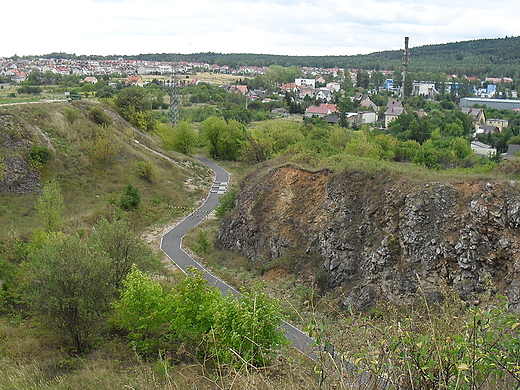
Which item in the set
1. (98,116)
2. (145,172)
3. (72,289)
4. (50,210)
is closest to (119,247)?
(72,289)

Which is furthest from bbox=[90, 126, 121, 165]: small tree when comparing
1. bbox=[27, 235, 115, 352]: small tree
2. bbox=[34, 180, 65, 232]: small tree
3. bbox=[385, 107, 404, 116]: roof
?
bbox=[385, 107, 404, 116]: roof

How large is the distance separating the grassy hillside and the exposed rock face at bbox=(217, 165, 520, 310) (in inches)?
388

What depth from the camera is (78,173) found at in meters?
32.1

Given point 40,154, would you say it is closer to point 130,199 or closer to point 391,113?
point 130,199

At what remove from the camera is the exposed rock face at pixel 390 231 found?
15.2 meters

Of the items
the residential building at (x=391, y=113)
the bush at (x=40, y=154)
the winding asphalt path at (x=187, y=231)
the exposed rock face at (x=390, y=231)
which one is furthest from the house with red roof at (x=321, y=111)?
the exposed rock face at (x=390, y=231)

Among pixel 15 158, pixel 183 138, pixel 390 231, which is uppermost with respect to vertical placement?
pixel 15 158

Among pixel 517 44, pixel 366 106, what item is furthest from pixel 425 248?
pixel 517 44

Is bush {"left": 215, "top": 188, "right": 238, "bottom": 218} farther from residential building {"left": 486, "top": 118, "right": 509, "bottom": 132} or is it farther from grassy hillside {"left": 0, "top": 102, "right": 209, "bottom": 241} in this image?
residential building {"left": 486, "top": 118, "right": 509, "bottom": 132}

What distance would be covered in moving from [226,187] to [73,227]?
1561cm

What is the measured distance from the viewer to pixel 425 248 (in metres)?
16.4

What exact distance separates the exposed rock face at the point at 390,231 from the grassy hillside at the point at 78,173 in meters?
9.86

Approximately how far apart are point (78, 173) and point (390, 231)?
23002 millimetres

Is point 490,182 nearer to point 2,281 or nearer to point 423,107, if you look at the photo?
point 2,281
